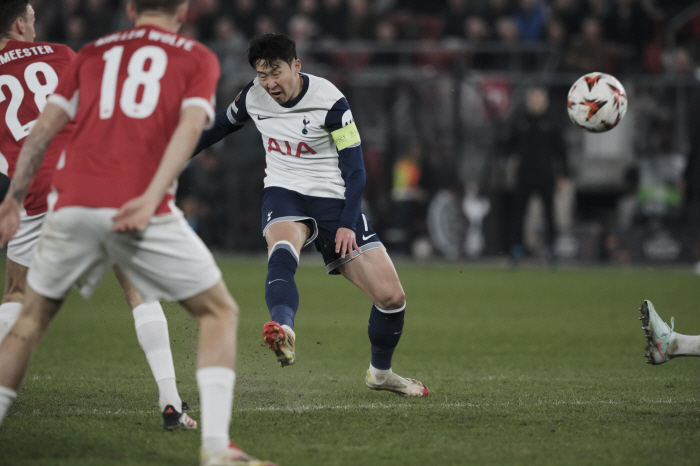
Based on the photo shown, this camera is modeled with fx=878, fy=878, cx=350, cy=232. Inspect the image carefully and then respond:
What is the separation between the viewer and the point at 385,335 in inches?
224

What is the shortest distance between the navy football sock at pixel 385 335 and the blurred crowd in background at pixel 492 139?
31.9 feet

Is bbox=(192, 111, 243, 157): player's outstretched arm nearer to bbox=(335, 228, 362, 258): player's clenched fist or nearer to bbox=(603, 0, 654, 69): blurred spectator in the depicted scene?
bbox=(335, 228, 362, 258): player's clenched fist

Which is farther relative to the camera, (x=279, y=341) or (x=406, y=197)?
(x=406, y=197)

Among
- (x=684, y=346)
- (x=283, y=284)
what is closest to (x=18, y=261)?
(x=283, y=284)

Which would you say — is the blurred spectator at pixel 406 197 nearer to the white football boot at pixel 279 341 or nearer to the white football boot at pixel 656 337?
the white football boot at pixel 656 337

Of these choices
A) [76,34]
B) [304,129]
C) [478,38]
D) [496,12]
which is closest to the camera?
[304,129]

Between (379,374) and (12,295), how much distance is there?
229 cm

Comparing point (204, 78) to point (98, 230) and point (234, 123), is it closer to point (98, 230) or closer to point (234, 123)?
point (98, 230)

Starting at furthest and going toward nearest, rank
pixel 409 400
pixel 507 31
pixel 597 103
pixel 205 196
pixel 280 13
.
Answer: pixel 280 13 → pixel 507 31 → pixel 205 196 → pixel 597 103 → pixel 409 400

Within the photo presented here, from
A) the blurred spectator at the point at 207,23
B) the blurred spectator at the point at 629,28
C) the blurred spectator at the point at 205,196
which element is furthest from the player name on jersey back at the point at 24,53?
the blurred spectator at the point at 629,28

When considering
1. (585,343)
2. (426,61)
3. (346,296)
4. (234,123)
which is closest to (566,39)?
(426,61)

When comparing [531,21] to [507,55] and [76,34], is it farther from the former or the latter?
[76,34]

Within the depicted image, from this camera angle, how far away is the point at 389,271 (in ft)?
18.5

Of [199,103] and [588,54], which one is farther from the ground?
[588,54]
